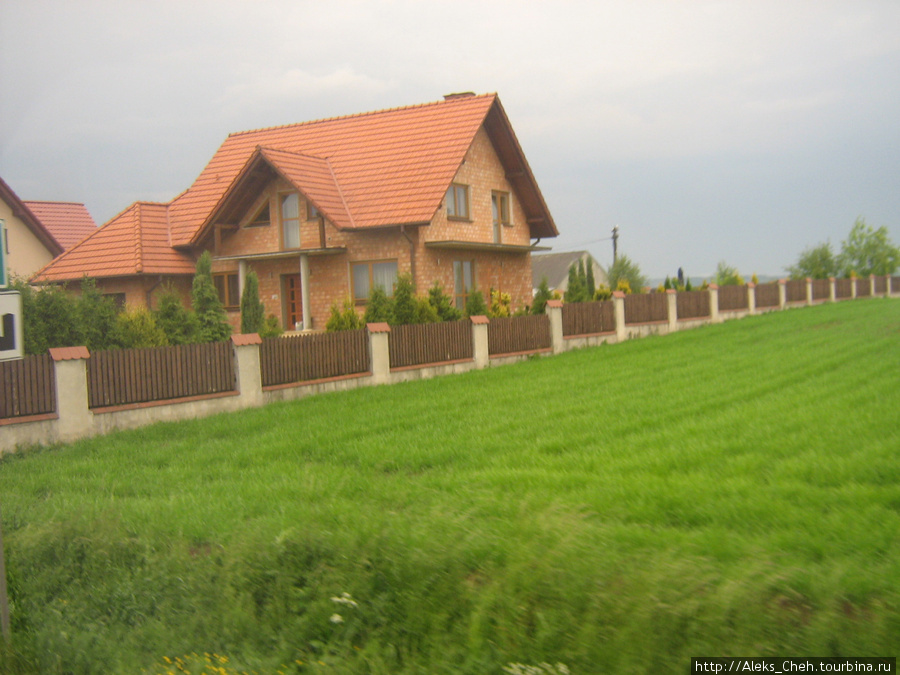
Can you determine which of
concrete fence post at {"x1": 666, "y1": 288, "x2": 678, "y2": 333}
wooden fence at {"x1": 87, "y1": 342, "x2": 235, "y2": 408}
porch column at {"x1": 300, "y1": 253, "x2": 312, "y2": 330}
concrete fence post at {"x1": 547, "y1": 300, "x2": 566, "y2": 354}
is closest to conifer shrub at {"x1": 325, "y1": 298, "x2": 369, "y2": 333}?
wooden fence at {"x1": 87, "y1": 342, "x2": 235, "y2": 408}

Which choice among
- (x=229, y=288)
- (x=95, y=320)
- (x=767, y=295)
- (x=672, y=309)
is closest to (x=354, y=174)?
(x=229, y=288)

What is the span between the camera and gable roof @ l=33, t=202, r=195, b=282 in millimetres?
26422

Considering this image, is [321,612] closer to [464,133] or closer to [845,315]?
[464,133]

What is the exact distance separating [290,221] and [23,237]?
1359cm

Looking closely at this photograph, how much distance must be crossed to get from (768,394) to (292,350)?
8.66 metres

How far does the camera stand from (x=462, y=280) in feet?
88.8

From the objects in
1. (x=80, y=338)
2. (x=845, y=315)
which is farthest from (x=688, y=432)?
(x=845, y=315)

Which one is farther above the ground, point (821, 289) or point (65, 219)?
point (65, 219)

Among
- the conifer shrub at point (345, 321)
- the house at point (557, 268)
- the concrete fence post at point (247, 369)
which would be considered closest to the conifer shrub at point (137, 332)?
the concrete fence post at point (247, 369)

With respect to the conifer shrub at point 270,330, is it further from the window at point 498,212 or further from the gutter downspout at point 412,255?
the window at point 498,212

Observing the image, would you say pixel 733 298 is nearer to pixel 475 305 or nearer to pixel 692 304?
pixel 692 304

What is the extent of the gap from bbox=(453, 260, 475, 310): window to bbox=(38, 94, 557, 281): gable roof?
3.08 m

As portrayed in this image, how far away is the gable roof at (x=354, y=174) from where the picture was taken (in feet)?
82.7

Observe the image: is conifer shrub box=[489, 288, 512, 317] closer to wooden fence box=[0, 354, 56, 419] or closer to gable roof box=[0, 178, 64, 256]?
wooden fence box=[0, 354, 56, 419]
